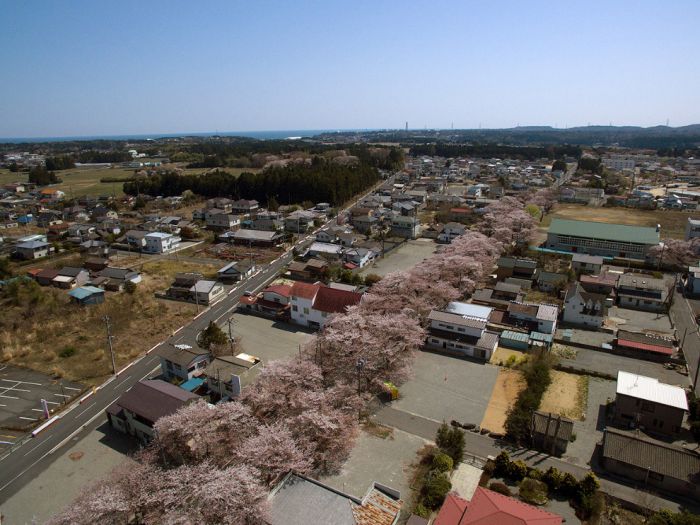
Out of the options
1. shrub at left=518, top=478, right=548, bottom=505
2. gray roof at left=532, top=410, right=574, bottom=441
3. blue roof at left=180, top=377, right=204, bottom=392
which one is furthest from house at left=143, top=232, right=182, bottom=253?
shrub at left=518, top=478, right=548, bottom=505

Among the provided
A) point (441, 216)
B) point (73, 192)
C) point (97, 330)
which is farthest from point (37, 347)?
point (73, 192)

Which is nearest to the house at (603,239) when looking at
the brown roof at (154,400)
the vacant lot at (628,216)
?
the vacant lot at (628,216)

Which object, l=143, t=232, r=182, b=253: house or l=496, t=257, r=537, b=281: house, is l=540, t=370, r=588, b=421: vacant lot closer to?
l=496, t=257, r=537, b=281: house

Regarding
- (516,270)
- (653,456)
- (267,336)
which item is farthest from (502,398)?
(516,270)

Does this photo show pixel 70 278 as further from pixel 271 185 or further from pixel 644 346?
pixel 644 346

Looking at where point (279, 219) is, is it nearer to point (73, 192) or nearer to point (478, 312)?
point (478, 312)
